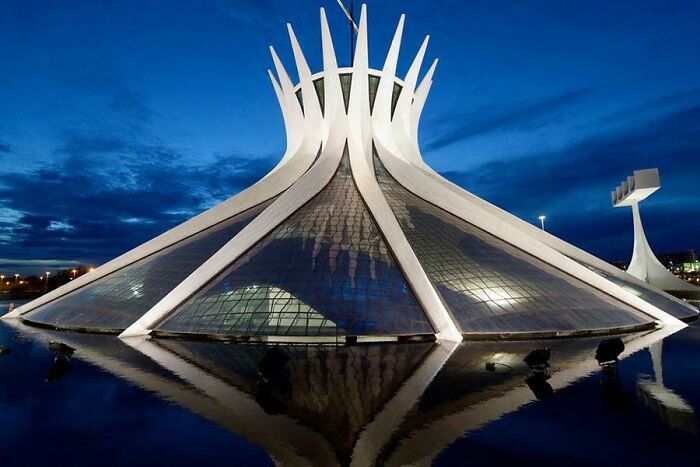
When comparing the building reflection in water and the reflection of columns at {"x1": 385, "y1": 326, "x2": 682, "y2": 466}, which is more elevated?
the building reflection in water

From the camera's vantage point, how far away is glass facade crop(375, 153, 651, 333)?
50.9ft

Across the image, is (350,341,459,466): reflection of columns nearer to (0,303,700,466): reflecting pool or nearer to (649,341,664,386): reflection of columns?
(0,303,700,466): reflecting pool

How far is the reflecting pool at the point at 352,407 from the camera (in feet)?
17.7

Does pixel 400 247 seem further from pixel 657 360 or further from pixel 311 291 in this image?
pixel 657 360

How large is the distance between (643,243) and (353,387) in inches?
1489

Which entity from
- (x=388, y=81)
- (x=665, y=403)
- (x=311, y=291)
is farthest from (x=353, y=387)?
(x=388, y=81)

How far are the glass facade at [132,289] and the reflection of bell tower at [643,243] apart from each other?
30836mm

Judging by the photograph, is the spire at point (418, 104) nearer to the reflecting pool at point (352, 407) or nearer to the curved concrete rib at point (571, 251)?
the curved concrete rib at point (571, 251)

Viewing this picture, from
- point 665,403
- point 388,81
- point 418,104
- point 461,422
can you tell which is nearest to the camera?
point 461,422

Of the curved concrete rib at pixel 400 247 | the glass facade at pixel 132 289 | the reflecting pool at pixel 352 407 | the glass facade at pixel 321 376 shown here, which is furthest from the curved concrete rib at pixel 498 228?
the glass facade at pixel 321 376

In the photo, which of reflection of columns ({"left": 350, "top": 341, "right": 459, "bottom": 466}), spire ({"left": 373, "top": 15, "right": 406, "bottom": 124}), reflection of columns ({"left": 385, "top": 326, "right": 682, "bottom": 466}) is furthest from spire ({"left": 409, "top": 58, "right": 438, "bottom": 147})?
reflection of columns ({"left": 385, "top": 326, "right": 682, "bottom": 466})

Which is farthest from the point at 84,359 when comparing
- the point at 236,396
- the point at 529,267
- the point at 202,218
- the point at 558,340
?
the point at 529,267

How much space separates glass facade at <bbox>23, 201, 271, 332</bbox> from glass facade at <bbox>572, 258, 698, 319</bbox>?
2107cm

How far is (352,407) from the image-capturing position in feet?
23.4
